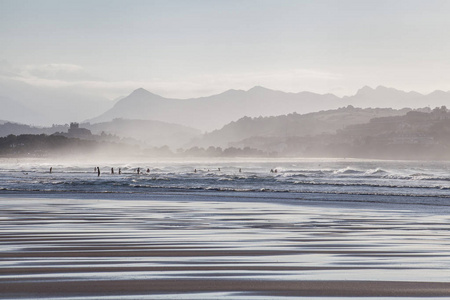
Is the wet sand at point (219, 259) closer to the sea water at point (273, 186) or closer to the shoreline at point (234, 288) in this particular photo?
the shoreline at point (234, 288)

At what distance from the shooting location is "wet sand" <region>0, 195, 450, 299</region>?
702 cm

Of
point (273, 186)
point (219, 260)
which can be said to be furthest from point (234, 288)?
point (273, 186)

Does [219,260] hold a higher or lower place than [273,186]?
higher

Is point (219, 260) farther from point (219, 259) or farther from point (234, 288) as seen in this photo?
point (234, 288)

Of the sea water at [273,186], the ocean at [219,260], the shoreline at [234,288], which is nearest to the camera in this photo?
the shoreline at [234,288]

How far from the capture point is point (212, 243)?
38.5 ft

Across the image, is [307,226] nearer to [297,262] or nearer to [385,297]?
[297,262]

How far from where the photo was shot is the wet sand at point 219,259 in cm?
702

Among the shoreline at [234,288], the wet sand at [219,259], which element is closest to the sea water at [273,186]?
the wet sand at [219,259]

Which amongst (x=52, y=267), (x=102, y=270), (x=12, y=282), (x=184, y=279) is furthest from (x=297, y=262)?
(x=12, y=282)

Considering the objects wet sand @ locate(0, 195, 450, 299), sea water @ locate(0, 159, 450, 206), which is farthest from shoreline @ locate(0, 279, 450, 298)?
sea water @ locate(0, 159, 450, 206)

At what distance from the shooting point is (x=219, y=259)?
946cm

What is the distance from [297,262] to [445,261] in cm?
227

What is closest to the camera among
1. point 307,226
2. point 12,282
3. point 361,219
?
point 12,282
